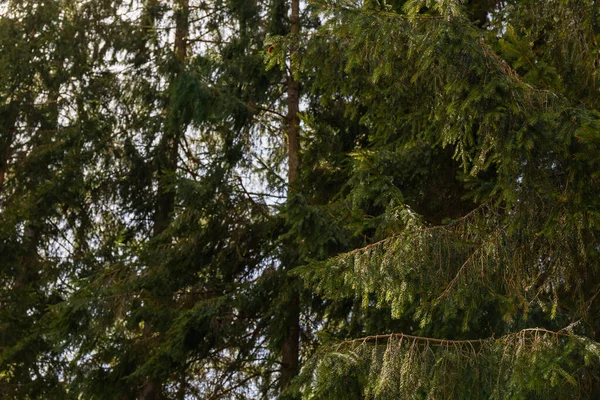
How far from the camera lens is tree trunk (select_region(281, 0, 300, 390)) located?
910cm

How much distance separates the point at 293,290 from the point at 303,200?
54.0 inches

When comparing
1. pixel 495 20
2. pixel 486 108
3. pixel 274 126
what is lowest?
pixel 486 108

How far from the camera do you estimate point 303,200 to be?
7.81 m

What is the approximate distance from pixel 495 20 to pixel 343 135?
2885mm

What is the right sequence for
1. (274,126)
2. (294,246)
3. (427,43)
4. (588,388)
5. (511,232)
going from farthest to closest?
(274,126)
(294,246)
(588,388)
(511,232)
(427,43)

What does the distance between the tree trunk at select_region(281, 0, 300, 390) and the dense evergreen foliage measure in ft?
0.10

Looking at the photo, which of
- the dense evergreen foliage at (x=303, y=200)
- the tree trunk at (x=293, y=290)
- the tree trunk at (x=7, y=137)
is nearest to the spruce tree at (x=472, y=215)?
the dense evergreen foliage at (x=303, y=200)

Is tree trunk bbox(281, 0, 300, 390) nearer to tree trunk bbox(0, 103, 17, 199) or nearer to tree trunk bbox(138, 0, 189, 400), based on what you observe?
tree trunk bbox(138, 0, 189, 400)

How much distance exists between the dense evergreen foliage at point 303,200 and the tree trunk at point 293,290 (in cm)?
3

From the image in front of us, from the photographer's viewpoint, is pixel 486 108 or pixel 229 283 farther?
pixel 229 283

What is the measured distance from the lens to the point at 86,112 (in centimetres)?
1334

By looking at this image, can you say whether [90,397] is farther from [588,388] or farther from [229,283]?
[588,388]

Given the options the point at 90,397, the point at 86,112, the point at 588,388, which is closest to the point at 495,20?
the point at 588,388

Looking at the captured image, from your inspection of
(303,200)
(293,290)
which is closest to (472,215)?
(303,200)
